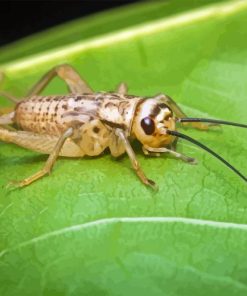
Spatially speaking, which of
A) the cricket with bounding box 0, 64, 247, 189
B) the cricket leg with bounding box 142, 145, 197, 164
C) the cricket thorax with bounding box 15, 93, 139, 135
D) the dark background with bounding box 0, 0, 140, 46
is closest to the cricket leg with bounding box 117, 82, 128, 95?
the cricket with bounding box 0, 64, 247, 189

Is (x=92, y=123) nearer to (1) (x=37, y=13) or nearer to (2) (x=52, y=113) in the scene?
(2) (x=52, y=113)

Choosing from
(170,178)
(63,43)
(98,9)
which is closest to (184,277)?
(170,178)

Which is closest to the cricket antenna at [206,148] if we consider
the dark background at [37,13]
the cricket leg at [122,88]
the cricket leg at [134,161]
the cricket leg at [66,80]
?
the cricket leg at [134,161]

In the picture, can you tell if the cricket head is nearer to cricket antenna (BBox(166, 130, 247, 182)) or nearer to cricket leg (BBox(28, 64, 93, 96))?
cricket antenna (BBox(166, 130, 247, 182))

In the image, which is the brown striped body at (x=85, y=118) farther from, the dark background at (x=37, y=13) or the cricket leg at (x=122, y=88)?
the dark background at (x=37, y=13)

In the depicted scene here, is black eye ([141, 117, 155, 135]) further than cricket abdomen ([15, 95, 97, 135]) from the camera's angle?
No

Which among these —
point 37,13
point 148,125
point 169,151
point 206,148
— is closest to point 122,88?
point 148,125
